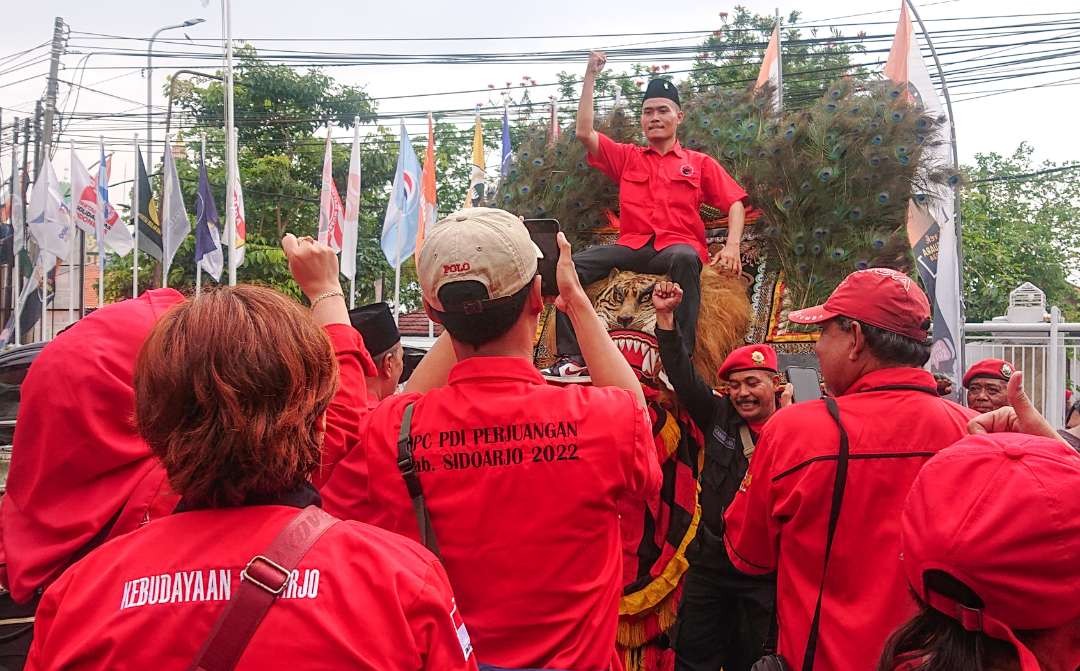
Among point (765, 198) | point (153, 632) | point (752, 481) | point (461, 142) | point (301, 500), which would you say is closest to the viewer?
point (153, 632)

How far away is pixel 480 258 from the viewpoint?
2107mm

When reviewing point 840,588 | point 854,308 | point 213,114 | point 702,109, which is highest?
point 213,114

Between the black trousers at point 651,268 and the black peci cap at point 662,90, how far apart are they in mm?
775

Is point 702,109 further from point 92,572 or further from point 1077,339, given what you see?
point 1077,339

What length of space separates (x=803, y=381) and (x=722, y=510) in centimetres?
71

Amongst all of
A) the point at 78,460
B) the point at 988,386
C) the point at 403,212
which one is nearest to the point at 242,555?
the point at 78,460

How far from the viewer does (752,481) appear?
265cm

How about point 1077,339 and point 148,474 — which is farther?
point 1077,339

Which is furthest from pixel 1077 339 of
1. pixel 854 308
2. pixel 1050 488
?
pixel 1050 488

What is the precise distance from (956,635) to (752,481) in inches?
47.0

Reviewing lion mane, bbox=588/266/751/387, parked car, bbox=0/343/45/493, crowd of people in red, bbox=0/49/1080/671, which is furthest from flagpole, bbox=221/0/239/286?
crowd of people in red, bbox=0/49/1080/671

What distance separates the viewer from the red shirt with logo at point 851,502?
2.40 meters

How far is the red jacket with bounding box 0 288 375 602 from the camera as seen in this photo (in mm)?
2014

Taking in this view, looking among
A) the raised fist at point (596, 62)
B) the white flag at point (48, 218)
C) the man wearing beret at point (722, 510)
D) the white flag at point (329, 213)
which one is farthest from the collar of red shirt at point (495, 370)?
the white flag at point (48, 218)
